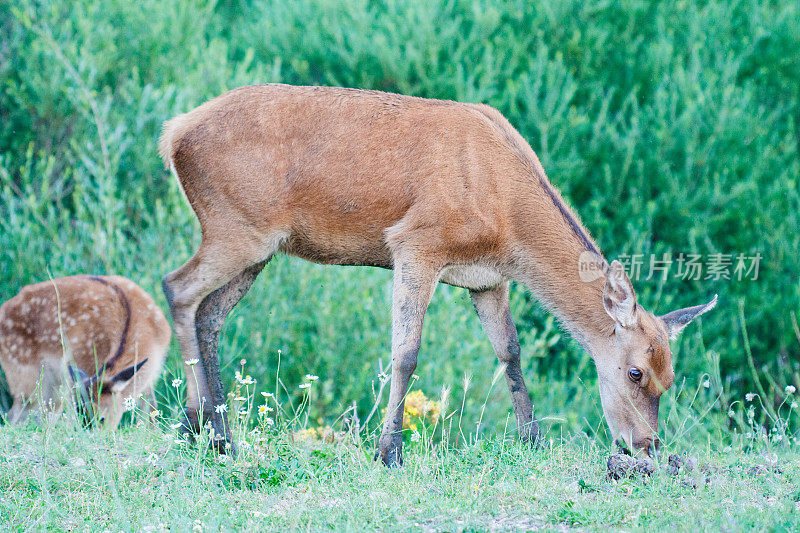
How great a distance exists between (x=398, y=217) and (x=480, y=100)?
666cm

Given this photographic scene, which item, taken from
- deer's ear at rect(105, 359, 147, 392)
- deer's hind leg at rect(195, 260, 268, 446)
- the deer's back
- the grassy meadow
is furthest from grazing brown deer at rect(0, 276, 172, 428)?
the deer's back

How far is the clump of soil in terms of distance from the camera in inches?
185

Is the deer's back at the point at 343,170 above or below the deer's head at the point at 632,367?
Answer: above

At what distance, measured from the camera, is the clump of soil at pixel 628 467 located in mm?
4699

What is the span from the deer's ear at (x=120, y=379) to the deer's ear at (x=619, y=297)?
3.62 metres

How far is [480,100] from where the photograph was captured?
11922 mm

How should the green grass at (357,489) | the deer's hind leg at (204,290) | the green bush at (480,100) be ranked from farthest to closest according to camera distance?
the green bush at (480,100)
the deer's hind leg at (204,290)
the green grass at (357,489)

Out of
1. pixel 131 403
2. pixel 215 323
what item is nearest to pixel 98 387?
pixel 215 323

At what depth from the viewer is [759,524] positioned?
12.5 feet

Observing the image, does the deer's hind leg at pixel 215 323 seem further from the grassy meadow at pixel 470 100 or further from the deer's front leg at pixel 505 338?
the deer's front leg at pixel 505 338

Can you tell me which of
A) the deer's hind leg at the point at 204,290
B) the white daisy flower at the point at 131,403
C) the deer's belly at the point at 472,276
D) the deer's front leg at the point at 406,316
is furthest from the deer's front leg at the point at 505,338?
the white daisy flower at the point at 131,403

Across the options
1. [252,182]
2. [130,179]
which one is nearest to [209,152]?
[252,182]

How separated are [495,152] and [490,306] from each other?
3.87ft

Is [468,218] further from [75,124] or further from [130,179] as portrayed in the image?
[75,124]
